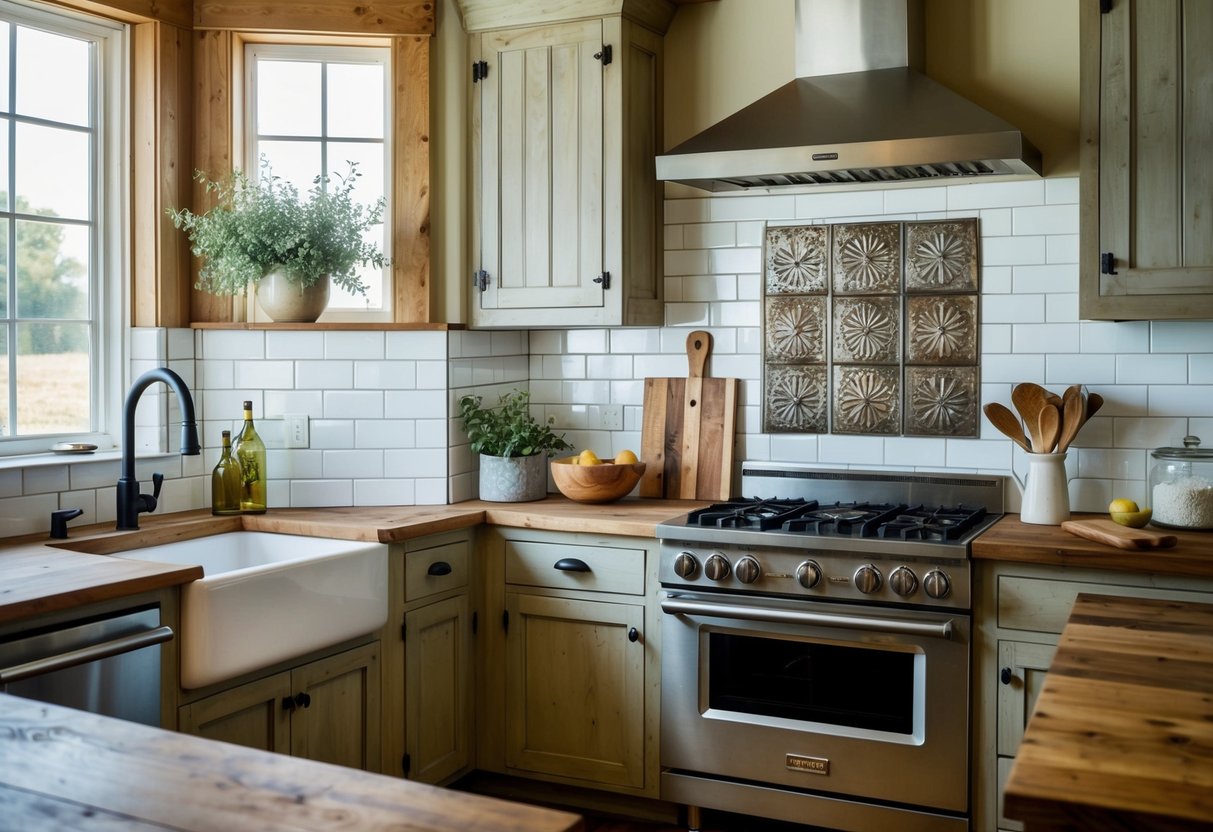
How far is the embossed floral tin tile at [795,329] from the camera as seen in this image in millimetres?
3898

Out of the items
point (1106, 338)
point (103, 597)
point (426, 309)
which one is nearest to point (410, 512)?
point (426, 309)

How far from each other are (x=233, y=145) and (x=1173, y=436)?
10.1ft

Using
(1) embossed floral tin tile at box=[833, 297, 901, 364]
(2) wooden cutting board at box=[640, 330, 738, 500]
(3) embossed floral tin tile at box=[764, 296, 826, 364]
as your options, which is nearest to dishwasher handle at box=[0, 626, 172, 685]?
(2) wooden cutting board at box=[640, 330, 738, 500]

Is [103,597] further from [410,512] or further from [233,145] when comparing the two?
[233,145]

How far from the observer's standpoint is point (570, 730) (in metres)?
3.63

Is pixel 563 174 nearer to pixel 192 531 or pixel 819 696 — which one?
pixel 192 531


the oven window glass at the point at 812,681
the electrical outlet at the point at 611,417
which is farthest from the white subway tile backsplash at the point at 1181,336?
the electrical outlet at the point at 611,417

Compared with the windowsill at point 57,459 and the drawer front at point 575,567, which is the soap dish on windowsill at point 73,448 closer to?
the windowsill at point 57,459

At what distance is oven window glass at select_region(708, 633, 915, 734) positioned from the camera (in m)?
3.18

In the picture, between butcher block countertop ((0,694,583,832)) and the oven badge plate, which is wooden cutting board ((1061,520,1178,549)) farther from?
butcher block countertop ((0,694,583,832))

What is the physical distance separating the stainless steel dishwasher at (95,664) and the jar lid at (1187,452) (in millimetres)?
2657

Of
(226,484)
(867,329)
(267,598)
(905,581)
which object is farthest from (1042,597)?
(226,484)

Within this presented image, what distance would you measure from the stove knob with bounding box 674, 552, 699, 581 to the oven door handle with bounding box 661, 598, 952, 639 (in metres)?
0.07

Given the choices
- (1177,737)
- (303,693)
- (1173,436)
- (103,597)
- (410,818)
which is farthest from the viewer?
(1173,436)
